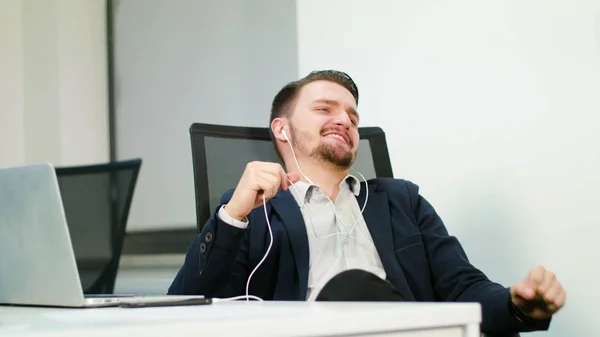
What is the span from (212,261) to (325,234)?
1.18 ft

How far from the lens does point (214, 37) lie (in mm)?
2691

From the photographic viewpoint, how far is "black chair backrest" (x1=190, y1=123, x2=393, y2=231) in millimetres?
1532

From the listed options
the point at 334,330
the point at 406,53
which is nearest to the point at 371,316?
the point at 334,330

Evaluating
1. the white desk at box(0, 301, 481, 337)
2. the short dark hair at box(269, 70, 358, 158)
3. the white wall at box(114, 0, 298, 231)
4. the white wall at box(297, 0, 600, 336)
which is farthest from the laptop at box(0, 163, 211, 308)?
the white wall at box(114, 0, 298, 231)

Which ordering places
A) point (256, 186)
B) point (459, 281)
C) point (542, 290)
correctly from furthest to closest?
point (459, 281) → point (256, 186) → point (542, 290)

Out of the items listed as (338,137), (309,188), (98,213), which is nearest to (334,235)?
(309,188)

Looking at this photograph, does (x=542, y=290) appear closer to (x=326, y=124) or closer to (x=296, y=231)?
(x=296, y=231)

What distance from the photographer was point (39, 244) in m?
0.77

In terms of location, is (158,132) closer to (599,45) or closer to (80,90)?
(80,90)

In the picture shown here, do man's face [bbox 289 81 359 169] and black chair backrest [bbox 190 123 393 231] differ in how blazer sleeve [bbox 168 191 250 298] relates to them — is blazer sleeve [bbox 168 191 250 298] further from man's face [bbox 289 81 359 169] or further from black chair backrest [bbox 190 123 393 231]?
man's face [bbox 289 81 359 169]

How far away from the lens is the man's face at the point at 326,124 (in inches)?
63.6

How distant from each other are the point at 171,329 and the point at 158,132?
2.40 meters

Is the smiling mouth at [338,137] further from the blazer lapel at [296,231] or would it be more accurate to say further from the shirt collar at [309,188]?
the blazer lapel at [296,231]

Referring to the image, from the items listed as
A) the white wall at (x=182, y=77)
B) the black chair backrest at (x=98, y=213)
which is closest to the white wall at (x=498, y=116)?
the white wall at (x=182, y=77)
